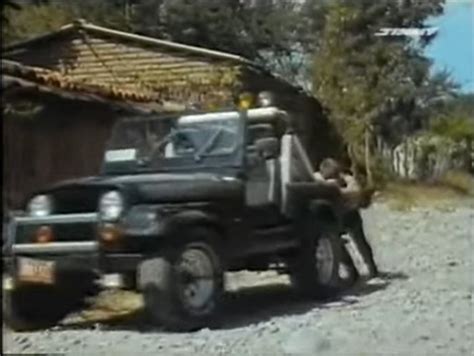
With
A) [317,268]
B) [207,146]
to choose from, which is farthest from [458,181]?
[207,146]

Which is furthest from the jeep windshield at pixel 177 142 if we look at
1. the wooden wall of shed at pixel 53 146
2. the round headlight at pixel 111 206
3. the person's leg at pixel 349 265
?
the person's leg at pixel 349 265

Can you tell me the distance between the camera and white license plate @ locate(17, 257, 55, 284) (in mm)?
6838

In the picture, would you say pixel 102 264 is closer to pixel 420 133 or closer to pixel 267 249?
pixel 267 249

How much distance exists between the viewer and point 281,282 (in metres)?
9.12

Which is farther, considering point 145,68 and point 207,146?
point 145,68

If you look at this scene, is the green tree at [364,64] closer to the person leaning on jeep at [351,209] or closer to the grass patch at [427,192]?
the grass patch at [427,192]

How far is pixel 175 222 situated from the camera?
7.25 metres

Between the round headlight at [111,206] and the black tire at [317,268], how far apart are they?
1.89 m

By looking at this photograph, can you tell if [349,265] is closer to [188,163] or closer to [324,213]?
[324,213]

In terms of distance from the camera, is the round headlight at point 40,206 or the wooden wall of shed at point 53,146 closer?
the wooden wall of shed at point 53,146

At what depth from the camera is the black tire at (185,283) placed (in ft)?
23.7

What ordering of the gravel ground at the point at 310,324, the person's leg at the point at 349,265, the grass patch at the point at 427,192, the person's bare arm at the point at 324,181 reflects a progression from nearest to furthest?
the gravel ground at the point at 310,324, the person's bare arm at the point at 324,181, the person's leg at the point at 349,265, the grass patch at the point at 427,192

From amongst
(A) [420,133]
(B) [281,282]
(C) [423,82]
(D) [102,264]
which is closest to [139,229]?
(D) [102,264]

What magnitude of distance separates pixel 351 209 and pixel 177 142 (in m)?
2.17
